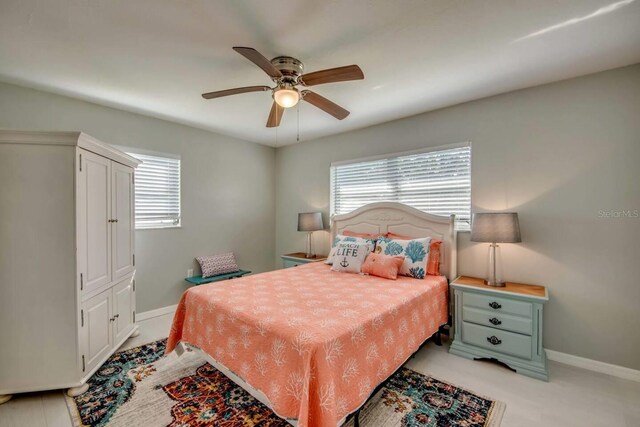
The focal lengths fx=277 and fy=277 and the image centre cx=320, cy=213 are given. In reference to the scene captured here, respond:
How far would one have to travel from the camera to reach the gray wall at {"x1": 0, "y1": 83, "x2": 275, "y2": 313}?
2880 millimetres

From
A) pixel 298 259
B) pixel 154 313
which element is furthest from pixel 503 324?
pixel 154 313

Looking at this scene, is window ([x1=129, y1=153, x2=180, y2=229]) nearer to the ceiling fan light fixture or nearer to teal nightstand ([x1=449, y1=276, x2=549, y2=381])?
the ceiling fan light fixture

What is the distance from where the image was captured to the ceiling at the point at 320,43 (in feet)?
5.51

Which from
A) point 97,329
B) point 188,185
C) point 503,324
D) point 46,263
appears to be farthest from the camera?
point 188,185

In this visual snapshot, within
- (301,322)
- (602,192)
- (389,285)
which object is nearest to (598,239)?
(602,192)

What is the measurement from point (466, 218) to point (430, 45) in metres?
1.87

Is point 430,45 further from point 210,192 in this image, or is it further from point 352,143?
point 210,192

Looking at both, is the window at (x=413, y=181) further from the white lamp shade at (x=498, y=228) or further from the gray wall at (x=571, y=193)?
the white lamp shade at (x=498, y=228)

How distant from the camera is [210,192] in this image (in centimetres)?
423

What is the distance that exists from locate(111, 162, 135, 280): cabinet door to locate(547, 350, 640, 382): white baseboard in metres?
4.20

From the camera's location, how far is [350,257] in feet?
10.1

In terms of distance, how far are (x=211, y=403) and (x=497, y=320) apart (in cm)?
242

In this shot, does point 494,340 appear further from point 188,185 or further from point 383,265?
point 188,185

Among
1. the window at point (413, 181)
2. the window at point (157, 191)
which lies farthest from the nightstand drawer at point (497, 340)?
the window at point (157, 191)
